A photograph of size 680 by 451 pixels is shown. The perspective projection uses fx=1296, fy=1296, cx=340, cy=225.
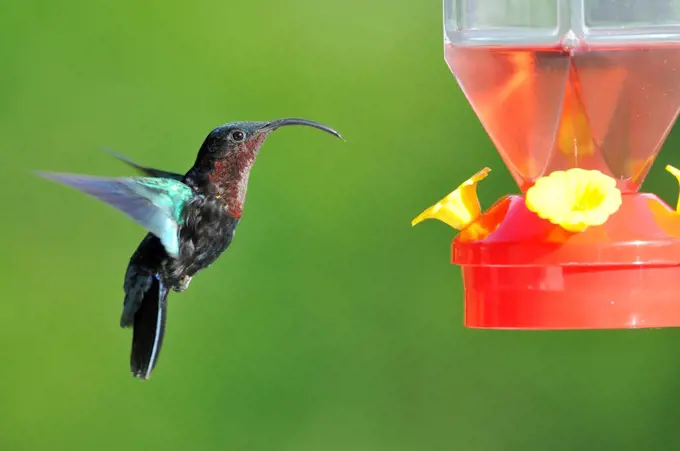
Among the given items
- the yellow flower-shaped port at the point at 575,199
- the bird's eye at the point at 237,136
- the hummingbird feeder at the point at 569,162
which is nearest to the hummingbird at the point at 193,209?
the bird's eye at the point at 237,136

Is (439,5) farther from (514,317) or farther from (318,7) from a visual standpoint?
(514,317)

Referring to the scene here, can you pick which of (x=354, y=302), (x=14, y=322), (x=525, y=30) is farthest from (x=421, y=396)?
(x=525, y=30)

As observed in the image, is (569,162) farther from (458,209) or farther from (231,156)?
(231,156)

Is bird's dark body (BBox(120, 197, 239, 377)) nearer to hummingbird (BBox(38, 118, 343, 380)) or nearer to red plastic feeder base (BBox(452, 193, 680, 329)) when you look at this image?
hummingbird (BBox(38, 118, 343, 380))

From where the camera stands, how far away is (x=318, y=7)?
6500mm

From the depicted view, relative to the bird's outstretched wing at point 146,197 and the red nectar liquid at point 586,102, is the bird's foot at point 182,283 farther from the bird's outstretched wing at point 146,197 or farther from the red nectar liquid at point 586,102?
the red nectar liquid at point 586,102

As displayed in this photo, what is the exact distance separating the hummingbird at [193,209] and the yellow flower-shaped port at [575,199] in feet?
2.74

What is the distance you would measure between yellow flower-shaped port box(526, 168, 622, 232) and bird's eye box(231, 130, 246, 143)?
108 cm

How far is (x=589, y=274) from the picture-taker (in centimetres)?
290

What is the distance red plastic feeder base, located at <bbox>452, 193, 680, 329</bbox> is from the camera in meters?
2.89

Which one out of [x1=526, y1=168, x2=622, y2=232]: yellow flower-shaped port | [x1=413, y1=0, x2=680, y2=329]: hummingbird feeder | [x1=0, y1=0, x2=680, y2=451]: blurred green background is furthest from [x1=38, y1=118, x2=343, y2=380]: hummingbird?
[x1=0, y1=0, x2=680, y2=451]: blurred green background

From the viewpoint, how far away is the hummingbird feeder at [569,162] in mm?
2895

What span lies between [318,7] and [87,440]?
7.95ft

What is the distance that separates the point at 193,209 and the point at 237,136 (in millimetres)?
247
